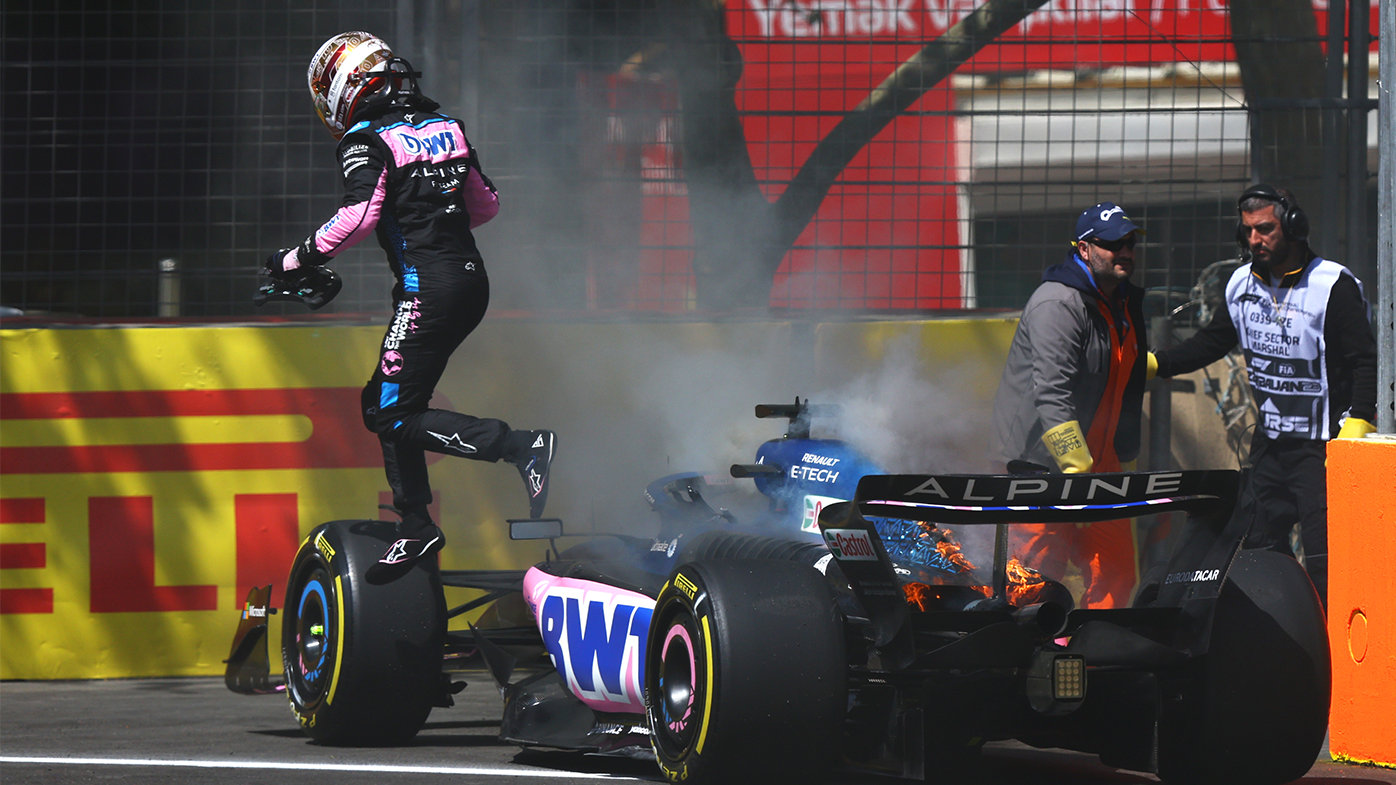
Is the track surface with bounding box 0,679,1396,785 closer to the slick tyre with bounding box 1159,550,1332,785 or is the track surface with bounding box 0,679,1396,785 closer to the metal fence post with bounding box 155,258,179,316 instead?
the slick tyre with bounding box 1159,550,1332,785

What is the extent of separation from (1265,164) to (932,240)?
A: 1.44m

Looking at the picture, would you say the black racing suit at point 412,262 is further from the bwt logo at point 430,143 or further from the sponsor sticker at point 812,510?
the sponsor sticker at point 812,510

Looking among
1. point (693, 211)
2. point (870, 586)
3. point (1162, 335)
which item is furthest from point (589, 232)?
point (870, 586)

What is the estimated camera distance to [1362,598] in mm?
4461

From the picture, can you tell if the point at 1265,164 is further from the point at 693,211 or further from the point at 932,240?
the point at 693,211

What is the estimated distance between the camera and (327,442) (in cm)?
661

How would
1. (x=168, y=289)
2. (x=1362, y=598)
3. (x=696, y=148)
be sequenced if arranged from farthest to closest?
(x=696, y=148), (x=168, y=289), (x=1362, y=598)

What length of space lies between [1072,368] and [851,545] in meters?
2.00

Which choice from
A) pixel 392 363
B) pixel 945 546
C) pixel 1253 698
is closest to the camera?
pixel 1253 698

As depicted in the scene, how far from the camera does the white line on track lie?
172 inches

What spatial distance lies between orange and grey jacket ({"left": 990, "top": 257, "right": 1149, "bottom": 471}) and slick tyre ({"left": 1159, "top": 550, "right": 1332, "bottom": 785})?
140cm

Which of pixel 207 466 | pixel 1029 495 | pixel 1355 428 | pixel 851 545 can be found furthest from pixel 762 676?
pixel 207 466

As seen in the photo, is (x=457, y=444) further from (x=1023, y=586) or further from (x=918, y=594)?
(x=1023, y=586)

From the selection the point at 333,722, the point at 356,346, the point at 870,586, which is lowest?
the point at 333,722
